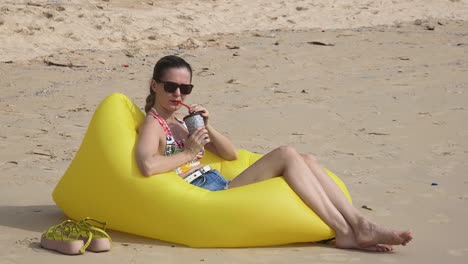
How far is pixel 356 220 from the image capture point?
19.3ft

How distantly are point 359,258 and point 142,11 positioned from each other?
30.5 feet

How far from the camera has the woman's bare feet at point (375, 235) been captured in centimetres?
578

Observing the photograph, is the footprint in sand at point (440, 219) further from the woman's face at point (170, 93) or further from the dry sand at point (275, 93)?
the woman's face at point (170, 93)

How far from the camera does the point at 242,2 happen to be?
627 inches

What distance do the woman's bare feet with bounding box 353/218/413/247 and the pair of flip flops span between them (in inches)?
55.8

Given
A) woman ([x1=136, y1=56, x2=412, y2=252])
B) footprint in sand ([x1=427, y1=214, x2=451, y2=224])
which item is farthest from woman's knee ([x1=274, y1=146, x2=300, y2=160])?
footprint in sand ([x1=427, y1=214, x2=451, y2=224])

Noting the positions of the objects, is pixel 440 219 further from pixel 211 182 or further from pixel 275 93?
pixel 275 93

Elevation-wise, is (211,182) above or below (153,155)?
below

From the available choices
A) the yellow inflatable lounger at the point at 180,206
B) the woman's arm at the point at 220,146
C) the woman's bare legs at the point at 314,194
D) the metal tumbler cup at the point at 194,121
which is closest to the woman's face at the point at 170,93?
the metal tumbler cup at the point at 194,121

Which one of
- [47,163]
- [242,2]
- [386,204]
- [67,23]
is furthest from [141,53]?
[386,204]

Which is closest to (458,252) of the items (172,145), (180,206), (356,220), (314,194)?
(356,220)

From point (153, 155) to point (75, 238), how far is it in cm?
67

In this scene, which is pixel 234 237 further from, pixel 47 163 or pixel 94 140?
→ pixel 47 163

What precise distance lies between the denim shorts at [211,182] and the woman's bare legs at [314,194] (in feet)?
1.16
